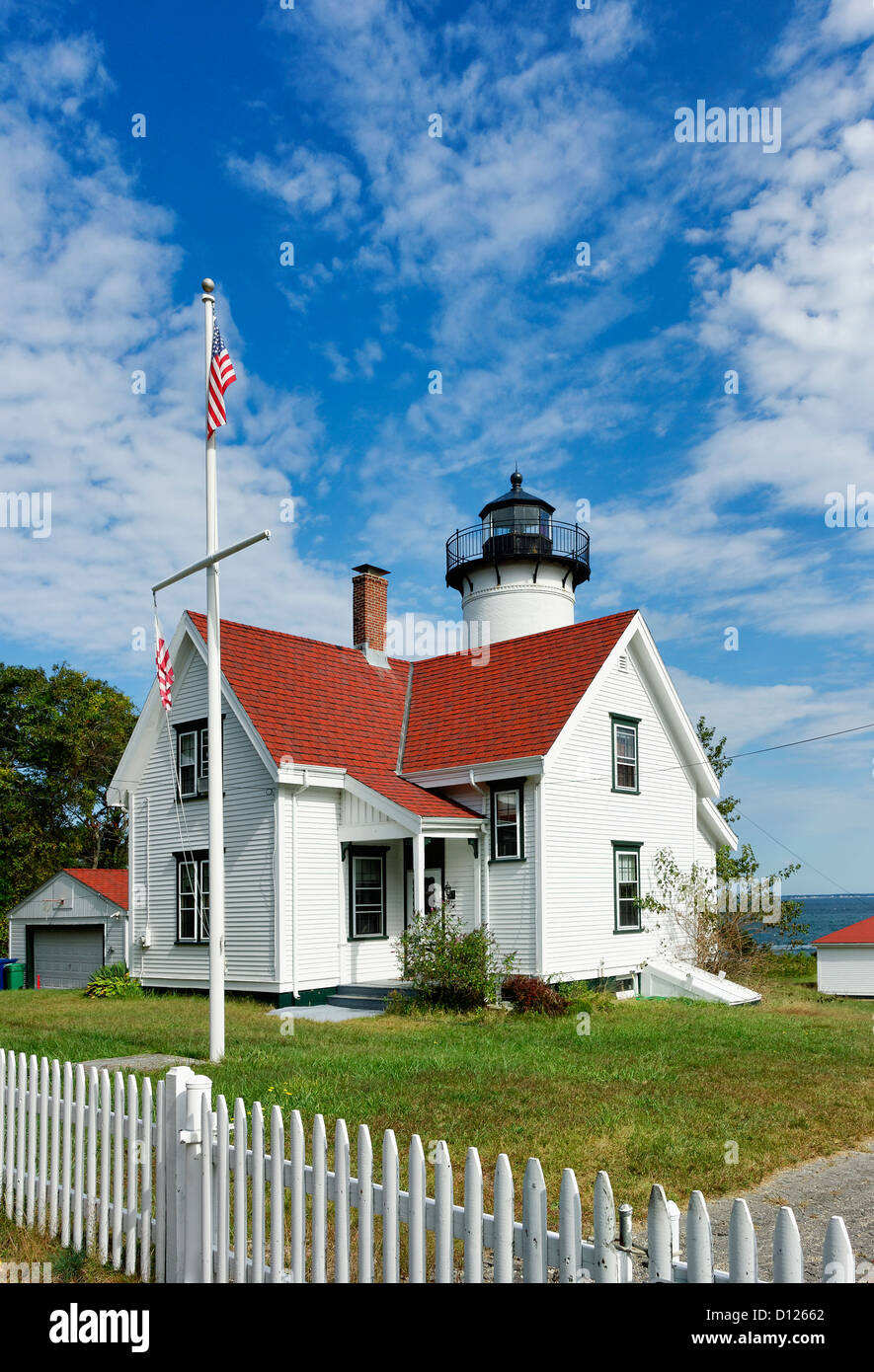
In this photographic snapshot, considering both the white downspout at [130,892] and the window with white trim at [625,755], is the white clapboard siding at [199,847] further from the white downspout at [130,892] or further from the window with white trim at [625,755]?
the window with white trim at [625,755]

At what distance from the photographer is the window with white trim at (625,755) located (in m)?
23.0

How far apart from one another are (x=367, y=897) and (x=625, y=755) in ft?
20.9

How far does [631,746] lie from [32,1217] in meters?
18.4

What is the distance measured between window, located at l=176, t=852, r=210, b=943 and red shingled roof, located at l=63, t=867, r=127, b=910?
3.25 meters

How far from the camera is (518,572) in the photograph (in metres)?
32.0

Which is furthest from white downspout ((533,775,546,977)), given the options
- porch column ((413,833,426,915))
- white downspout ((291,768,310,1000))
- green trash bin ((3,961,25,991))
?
green trash bin ((3,961,25,991))

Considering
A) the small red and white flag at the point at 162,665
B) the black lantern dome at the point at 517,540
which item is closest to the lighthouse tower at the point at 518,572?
the black lantern dome at the point at 517,540

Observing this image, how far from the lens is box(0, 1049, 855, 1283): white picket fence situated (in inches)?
143

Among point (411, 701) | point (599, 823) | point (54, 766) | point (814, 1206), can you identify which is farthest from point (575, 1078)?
point (54, 766)

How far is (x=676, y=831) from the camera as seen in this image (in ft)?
82.5

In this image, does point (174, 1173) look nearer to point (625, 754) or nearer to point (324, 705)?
point (324, 705)

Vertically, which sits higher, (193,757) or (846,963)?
(193,757)
